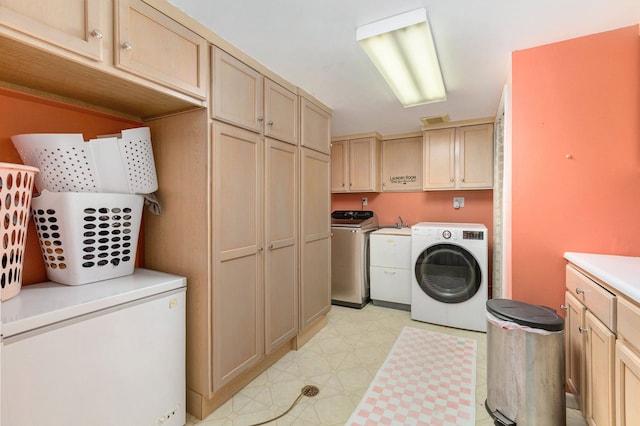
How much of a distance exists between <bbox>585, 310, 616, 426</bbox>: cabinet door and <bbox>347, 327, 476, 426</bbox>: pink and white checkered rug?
57 cm

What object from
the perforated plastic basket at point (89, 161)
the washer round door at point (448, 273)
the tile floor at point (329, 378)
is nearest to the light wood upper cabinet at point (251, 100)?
the perforated plastic basket at point (89, 161)

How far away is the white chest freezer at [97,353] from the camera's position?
1.00 meters

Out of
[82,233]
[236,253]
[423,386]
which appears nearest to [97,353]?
[82,233]

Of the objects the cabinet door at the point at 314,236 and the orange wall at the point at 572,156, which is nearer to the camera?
the orange wall at the point at 572,156

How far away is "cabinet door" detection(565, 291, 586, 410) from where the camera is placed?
58.1 inches

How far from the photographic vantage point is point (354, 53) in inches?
72.2

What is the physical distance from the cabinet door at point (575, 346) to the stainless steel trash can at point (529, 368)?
0.11 meters

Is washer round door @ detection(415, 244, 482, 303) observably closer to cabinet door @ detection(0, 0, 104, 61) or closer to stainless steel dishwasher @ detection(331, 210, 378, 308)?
stainless steel dishwasher @ detection(331, 210, 378, 308)

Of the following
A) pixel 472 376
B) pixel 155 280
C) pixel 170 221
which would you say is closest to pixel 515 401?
pixel 472 376

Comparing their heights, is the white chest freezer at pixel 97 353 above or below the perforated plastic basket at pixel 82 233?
below

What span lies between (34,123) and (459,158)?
3.56 metres

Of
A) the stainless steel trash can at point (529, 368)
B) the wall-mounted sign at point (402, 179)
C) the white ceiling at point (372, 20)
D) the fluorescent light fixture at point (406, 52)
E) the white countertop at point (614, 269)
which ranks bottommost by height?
the stainless steel trash can at point (529, 368)

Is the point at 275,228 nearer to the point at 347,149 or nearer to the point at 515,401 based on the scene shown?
the point at 515,401

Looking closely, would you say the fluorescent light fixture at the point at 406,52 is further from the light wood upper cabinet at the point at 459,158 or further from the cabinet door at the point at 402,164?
the cabinet door at the point at 402,164
